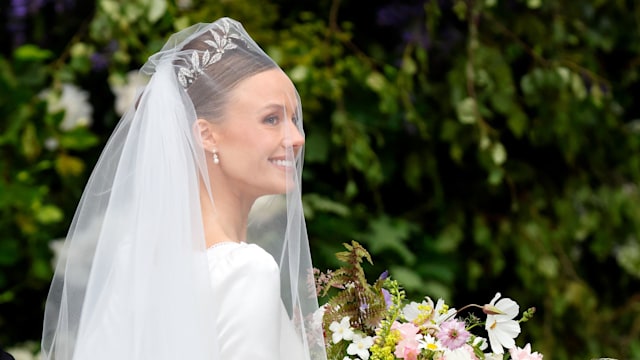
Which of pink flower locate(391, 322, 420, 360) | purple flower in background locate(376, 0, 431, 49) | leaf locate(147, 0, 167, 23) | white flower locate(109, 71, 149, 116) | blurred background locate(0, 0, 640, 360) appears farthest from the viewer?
purple flower in background locate(376, 0, 431, 49)

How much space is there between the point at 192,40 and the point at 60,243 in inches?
91.3

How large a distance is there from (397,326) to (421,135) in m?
2.69

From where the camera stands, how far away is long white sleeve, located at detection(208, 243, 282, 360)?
2.06 meters

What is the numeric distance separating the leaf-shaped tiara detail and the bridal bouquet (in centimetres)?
54

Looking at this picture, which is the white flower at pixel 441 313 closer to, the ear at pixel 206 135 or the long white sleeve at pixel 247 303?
the long white sleeve at pixel 247 303

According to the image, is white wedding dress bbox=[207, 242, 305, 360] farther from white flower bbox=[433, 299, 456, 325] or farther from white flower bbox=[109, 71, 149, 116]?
white flower bbox=[109, 71, 149, 116]

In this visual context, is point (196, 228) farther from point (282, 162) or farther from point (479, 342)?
point (479, 342)

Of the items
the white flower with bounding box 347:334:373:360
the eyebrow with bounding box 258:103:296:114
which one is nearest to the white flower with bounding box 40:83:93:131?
the eyebrow with bounding box 258:103:296:114

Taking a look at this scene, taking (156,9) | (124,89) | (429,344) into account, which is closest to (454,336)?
(429,344)

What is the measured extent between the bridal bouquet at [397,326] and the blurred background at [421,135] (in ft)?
7.24

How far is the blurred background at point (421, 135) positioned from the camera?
449cm

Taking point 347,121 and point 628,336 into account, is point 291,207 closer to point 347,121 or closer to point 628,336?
point 347,121

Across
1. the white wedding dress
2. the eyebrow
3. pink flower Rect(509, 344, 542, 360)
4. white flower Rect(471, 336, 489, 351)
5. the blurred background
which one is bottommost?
the blurred background

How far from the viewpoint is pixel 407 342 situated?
7.14ft
